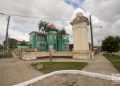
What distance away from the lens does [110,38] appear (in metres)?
39.6

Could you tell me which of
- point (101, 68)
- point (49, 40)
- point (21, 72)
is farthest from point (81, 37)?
point (49, 40)

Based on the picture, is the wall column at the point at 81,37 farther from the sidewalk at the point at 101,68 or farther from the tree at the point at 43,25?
the tree at the point at 43,25

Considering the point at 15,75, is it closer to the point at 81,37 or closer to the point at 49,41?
the point at 81,37

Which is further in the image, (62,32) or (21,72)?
(62,32)

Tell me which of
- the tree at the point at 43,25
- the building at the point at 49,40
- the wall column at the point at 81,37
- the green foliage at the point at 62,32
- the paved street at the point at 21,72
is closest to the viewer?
the paved street at the point at 21,72

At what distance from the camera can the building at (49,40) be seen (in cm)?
3712

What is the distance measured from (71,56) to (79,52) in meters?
2.47

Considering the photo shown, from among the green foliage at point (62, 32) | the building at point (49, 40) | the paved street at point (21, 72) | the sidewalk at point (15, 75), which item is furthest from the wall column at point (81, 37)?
the building at point (49, 40)

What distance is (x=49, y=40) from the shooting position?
37125 millimetres

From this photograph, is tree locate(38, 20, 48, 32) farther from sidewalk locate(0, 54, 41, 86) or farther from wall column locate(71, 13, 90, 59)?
sidewalk locate(0, 54, 41, 86)

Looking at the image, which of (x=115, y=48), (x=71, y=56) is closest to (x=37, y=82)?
(x=71, y=56)

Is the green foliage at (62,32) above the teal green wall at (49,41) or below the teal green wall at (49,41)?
above

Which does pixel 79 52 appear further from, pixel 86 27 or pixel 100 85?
pixel 100 85

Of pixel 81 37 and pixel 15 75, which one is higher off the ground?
pixel 81 37
